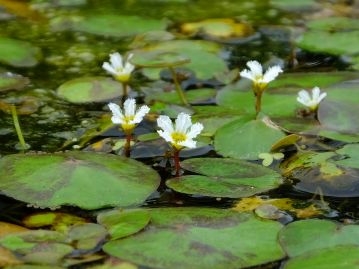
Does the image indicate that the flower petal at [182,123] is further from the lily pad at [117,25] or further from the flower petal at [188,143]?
the lily pad at [117,25]

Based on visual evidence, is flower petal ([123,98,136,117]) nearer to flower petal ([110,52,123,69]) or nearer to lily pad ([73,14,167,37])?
flower petal ([110,52,123,69])

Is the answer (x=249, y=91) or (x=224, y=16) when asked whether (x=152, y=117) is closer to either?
(x=249, y=91)

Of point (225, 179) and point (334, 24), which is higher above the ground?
point (334, 24)

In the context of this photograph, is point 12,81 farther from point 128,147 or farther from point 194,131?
point 194,131

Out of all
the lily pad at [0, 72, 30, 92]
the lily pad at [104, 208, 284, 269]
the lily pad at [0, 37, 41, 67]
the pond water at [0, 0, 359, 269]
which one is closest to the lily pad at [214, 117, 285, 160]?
the pond water at [0, 0, 359, 269]

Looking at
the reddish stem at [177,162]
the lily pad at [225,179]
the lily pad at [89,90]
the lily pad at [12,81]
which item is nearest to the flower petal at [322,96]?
the lily pad at [225,179]

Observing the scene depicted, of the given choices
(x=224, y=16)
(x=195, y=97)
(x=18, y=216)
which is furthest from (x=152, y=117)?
(x=224, y=16)

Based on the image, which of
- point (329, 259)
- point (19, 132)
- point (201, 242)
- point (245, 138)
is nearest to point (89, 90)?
point (19, 132)
